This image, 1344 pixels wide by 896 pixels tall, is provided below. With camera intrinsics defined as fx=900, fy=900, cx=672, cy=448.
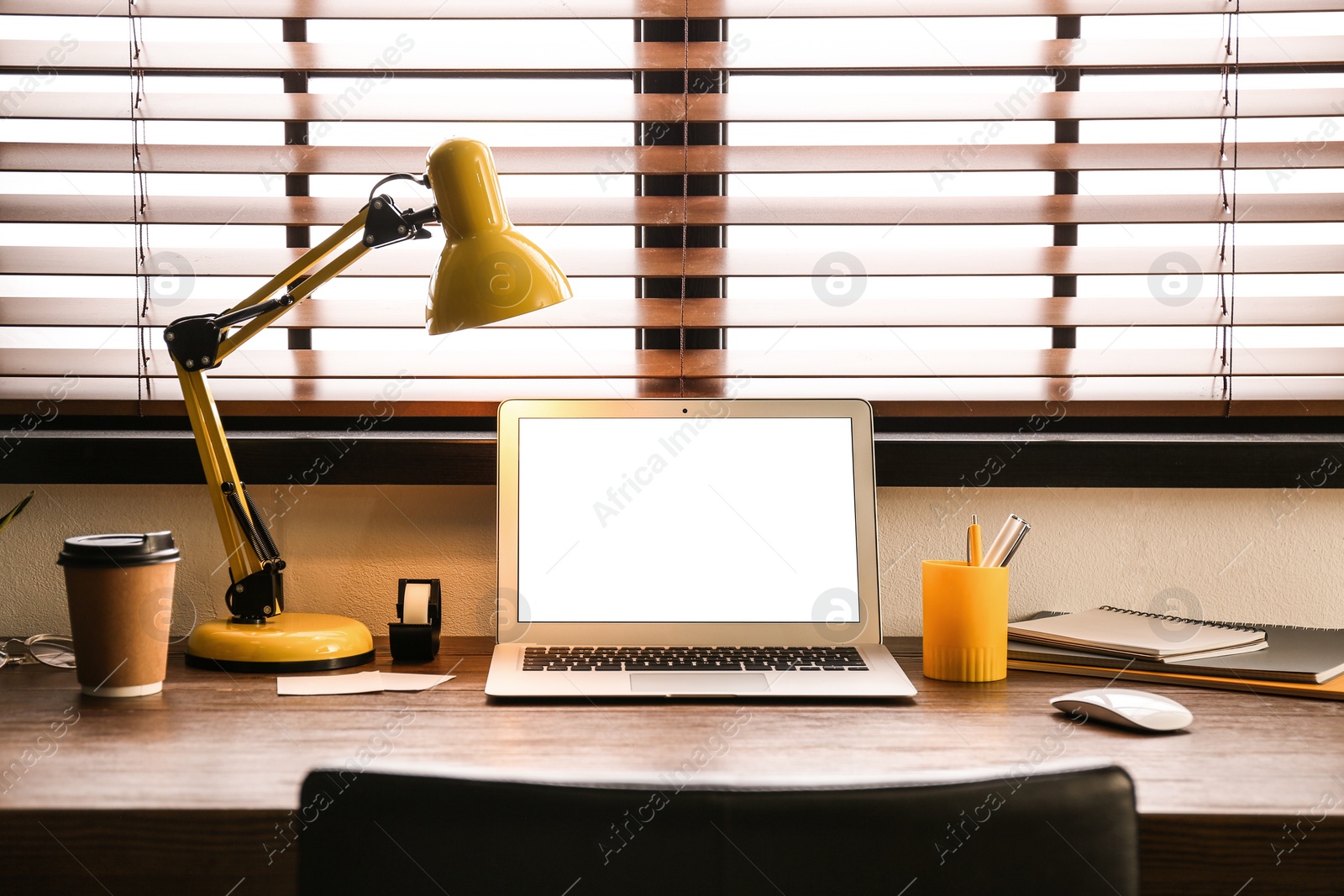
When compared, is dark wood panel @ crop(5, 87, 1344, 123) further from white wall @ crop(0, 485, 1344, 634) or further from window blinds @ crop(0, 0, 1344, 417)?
white wall @ crop(0, 485, 1344, 634)

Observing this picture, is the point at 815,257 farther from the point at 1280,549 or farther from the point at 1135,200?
the point at 1280,549

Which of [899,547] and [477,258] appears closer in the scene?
[477,258]

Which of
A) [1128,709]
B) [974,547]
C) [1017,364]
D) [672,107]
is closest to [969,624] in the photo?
[974,547]

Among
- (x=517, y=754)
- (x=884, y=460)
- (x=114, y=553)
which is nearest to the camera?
(x=517, y=754)

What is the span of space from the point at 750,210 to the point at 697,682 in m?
0.67

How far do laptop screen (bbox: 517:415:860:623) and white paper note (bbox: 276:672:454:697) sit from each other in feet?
0.49

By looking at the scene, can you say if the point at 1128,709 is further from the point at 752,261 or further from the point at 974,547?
the point at 752,261

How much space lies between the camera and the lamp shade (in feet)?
2.98

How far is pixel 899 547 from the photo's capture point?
1.26 meters

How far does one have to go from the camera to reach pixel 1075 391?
127cm

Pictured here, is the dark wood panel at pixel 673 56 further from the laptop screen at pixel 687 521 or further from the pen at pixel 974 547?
the pen at pixel 974 547

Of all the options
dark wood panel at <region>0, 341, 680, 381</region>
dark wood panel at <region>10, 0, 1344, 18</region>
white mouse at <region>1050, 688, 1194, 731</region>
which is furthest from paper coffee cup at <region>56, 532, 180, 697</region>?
white mouse at <region>1050, 688, 1194, 731</region>

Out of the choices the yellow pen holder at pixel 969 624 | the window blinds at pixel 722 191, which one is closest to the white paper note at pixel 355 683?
the window blinds at pixel 722 191

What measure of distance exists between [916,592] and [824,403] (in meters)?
0.34
